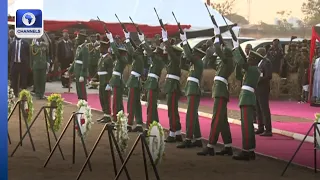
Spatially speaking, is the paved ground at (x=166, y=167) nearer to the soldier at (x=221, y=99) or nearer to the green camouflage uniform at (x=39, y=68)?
the soldier at (x=221, y=99)

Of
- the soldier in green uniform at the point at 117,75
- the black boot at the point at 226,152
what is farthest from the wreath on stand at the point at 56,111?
the soldier in green uniform at the point at 117,75

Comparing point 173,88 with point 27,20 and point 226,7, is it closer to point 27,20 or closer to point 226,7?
point 226,7

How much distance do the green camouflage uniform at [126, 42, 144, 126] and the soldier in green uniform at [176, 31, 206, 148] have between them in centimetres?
166

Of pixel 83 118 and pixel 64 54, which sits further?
pixel 64 54

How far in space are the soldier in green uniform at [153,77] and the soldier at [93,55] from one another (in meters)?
1.24

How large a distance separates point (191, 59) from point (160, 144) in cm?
216

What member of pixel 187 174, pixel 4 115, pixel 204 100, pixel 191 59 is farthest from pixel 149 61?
pixel 4 115

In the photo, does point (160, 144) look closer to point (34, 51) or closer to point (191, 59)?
point (191, 59)

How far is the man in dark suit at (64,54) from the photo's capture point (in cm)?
1145

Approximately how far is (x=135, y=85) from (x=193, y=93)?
187 centimetres

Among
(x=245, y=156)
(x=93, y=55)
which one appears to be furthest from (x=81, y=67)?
(x=245, y=156)

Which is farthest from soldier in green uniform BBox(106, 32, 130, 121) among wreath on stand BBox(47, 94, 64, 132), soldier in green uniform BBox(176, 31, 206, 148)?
wreath on stand BBox(47, 94, 64, 132)

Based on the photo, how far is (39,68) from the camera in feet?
42.9

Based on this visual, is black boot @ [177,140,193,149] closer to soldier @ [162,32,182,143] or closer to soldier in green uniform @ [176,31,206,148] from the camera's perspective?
soldier in green uniform @ [176,31,206,148]
